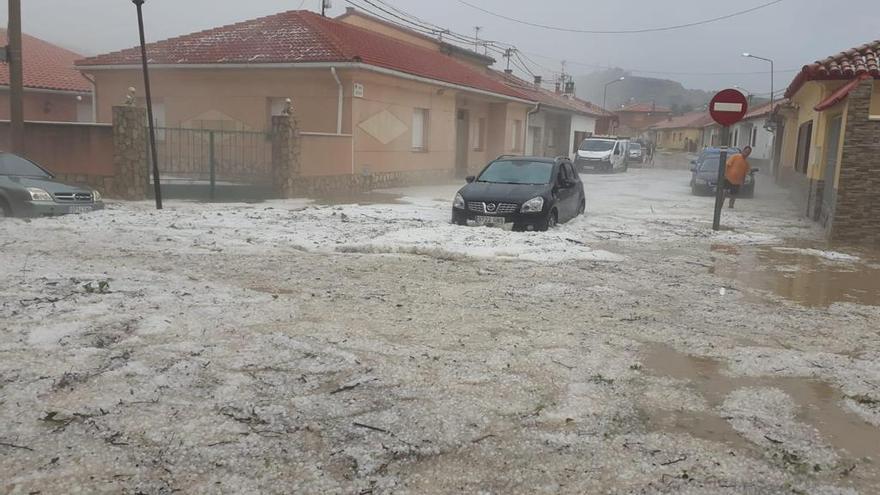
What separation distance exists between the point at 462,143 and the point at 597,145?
11469 mm

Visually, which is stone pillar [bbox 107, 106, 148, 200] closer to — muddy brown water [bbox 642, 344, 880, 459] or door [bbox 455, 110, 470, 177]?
muddy brown water [bbox 642, 344, 880, 459]

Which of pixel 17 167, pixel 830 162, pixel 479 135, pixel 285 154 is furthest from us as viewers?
pixel 479 135

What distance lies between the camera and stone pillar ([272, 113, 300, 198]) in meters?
15.4

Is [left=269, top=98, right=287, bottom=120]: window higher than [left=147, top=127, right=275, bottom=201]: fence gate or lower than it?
higher

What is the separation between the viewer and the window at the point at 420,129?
21922 millimetres

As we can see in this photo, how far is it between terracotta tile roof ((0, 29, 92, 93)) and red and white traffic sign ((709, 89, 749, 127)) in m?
20.7

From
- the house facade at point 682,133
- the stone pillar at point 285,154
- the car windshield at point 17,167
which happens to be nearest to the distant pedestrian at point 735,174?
the stone pillar at point 285,154

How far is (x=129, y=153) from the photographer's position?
1434 centimetres

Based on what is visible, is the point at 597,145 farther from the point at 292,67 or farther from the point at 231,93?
the point at 231,93

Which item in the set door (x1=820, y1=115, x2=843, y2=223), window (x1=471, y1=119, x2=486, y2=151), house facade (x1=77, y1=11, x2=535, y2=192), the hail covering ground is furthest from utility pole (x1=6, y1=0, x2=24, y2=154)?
window (x1=471, y1=119, x2=486, y2=151)

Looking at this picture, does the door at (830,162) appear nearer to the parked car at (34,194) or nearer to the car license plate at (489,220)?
the car license plate at (489,220)

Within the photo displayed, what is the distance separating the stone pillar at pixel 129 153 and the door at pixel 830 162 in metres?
13.2

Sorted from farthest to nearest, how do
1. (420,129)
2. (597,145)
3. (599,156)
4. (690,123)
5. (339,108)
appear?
(690,123) < (597,145) < (599,156) < (420,129) < (339,108)

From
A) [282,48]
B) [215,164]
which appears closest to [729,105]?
[215,164]
